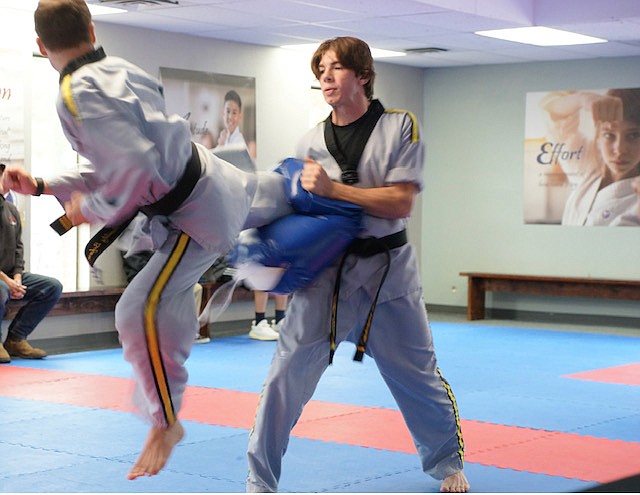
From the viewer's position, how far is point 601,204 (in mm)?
11375

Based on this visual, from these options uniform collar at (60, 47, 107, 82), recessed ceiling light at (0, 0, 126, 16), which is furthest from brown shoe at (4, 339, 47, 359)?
uniform collar at (60, 47, 107, 82)

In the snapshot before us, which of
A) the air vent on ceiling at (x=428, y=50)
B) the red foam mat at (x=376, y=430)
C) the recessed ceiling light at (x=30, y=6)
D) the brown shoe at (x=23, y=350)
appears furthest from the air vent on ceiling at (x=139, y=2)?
the air vent on ceiling at (x=428, y=50)

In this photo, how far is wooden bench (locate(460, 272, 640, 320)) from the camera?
435 inches

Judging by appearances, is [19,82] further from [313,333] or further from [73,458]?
[313,333]

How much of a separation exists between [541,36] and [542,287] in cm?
281

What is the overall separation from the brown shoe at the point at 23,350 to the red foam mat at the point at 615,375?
13.2ft

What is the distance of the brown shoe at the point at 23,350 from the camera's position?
8281 mm

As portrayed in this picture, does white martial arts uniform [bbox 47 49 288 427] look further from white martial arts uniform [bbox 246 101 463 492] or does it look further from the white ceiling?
the white ceiling

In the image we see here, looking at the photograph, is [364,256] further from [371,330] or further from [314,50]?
[314,50]

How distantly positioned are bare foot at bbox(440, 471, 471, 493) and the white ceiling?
4.97m

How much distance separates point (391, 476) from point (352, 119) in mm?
1583

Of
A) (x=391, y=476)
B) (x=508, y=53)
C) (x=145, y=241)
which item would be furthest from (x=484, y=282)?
(x=145, y=241)

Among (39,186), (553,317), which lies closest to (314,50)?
(553,317)

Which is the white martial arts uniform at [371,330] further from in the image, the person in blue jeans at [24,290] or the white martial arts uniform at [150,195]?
the person in blue jeans at [24,290]
